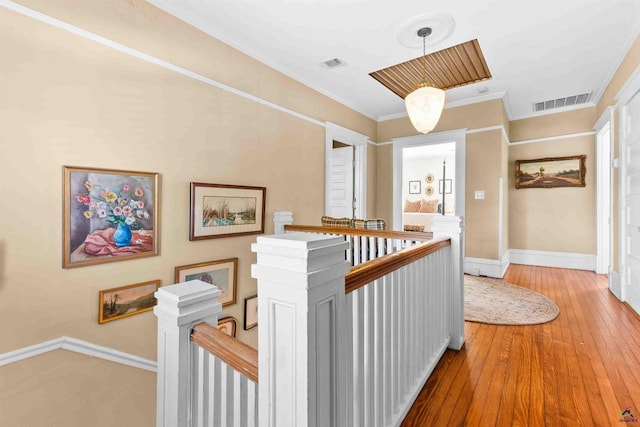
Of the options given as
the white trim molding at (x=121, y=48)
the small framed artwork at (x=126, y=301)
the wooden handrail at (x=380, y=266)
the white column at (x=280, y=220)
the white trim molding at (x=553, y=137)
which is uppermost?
the white trim molding at (x=553, y=137)

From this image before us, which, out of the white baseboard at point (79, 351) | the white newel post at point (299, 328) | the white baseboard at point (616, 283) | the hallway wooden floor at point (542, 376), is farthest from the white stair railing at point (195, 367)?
the white baseboard at point (616, 283)

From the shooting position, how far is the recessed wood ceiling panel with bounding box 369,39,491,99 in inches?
128

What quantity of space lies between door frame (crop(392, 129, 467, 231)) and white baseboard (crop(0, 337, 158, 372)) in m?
4.14

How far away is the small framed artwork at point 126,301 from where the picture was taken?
2.05 meters

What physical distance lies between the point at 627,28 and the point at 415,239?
2.86 metres

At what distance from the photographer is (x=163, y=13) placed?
95.4 inches

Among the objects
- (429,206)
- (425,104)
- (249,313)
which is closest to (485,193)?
(425,104)

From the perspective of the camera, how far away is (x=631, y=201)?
3.03 m

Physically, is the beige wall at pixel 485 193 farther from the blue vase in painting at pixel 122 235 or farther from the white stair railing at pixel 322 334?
the blue vase in painting at pixel 122 235

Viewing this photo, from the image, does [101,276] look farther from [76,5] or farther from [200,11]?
[200,11]

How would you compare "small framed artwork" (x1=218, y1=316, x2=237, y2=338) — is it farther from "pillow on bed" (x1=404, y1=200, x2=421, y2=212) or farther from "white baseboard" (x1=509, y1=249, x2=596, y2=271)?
"pillow on bed" (x1=404, y1=200, x2=421, y2=212)

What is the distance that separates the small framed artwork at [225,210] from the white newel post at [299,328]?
6.65 ft

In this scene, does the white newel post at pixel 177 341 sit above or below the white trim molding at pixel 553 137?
below

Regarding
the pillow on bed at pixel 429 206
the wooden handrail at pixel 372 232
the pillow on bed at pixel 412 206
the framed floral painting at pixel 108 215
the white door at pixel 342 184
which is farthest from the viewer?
the pillow on bed at pixel 412 206
